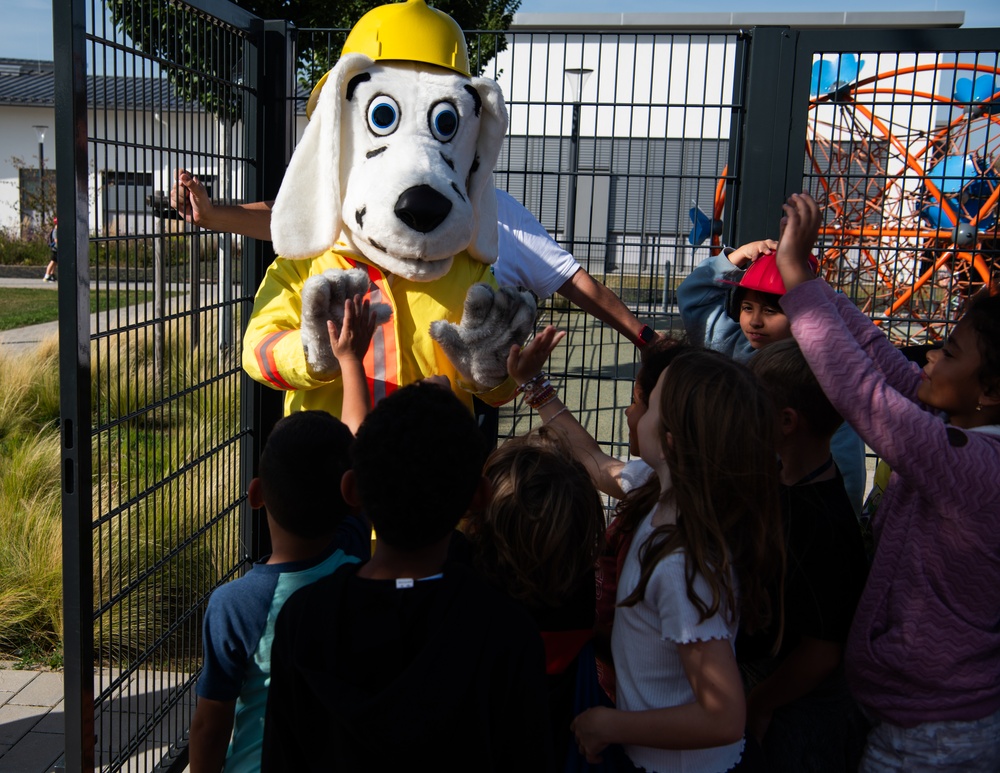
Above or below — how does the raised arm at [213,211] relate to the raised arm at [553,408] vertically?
above

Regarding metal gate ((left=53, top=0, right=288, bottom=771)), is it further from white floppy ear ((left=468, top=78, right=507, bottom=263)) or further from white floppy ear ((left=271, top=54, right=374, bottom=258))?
white floppy ear ((left=468, top=78, right=507, bottom=263))

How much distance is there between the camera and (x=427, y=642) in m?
1.47

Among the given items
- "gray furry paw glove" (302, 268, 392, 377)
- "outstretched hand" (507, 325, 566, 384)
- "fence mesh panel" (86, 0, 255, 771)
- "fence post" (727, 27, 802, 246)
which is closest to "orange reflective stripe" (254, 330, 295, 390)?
"gray furry paw glove" (302, 268, 392, 377)

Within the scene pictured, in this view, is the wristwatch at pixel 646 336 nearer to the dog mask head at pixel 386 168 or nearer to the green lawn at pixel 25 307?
the dog mask head at pixel 386 168

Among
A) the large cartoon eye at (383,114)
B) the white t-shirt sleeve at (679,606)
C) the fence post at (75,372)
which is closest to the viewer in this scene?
the white t-shirt sleeve at (679,606)

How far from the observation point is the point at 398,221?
250 cm

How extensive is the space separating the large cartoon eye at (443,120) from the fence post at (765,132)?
3.93ft

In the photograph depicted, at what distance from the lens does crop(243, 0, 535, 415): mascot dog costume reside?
2.51 metres

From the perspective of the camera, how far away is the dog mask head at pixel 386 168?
2.53 meters

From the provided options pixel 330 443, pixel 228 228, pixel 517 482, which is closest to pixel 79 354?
pixel 330 443

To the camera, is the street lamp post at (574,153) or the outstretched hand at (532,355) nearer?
the outstretched hand at (532,355)

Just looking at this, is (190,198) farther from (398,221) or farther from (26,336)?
(26,336)

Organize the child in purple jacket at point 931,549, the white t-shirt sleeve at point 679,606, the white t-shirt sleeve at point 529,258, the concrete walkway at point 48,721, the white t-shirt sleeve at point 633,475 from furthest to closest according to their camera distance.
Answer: the white t-shirt sleeve at point 529,258 → the concrete walkway at point 48,721 → the white t-shirt sleeve at point 633,475 → the child in purple jacket at point 931,549 → the white t-shirt sleeve at point 679,606

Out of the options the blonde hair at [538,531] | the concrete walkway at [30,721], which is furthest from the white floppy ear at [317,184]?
the concrete walkway at [30,721]
